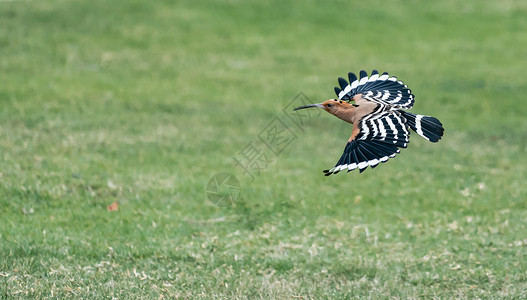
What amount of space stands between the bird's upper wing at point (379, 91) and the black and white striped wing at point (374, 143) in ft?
1.44

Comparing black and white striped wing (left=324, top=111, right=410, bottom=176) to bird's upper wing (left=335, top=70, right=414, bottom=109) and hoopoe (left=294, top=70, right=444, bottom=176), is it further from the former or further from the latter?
bird's upper wing (left=335, top=70, right=414, bottom=109)

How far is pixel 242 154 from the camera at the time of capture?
46.3 feet

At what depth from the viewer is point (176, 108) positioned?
16922mm

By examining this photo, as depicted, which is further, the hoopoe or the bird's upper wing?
the bird's upper wing

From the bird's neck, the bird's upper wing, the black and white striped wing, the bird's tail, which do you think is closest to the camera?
the black and white striped wing

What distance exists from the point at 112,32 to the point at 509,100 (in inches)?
452

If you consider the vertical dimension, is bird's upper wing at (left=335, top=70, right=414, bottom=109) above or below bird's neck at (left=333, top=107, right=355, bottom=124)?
above

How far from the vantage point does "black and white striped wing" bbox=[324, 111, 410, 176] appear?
19.6ft

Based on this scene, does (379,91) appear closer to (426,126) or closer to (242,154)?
(426,126)

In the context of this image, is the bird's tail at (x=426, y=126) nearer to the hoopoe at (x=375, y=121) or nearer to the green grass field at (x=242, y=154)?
the hoopoe at (x=375, y=121)

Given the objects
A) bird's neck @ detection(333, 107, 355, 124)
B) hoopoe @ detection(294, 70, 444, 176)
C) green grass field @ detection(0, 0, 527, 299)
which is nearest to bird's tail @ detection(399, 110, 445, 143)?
hoopoe @ detection(294, 70, 444, 176)

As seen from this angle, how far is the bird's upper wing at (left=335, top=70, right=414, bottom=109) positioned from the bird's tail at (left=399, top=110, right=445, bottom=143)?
11.6 inches

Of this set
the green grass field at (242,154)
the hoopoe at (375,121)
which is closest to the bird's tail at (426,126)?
the hoopoe at (375,121)

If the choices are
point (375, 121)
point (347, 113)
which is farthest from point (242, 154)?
point (375, 121)
